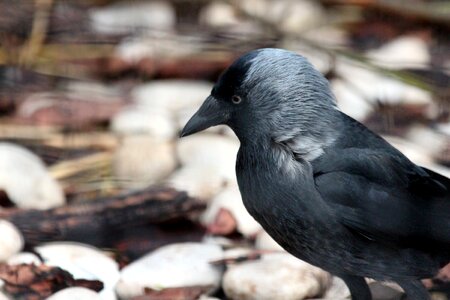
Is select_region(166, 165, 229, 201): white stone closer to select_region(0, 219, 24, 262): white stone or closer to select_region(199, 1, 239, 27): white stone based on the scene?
select_region(0, 219, 24, 262): white stone

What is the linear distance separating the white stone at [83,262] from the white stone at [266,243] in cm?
44

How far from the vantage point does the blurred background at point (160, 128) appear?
10.4ft

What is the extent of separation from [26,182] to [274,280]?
957 mm

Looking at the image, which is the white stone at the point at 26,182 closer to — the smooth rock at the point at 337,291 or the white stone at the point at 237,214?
the white stone at the point at 237,214

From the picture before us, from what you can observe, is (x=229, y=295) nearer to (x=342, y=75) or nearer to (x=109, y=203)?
(x=109, y=203)

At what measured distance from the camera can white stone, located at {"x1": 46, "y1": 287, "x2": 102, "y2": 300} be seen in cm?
291

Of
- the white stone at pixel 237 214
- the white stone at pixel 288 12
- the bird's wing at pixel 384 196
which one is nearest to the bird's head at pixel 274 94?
the bird's wing at pixel 384 196

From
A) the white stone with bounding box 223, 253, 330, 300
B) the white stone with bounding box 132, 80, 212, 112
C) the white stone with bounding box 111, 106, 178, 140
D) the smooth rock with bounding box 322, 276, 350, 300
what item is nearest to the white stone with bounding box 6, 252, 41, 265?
the white stone with bounding box 223, 253, 330, 300

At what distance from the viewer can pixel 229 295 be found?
3.13 metres

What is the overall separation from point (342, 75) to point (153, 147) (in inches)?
34.4

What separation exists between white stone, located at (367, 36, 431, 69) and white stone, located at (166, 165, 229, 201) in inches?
41.3

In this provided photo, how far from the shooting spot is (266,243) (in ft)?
11.2

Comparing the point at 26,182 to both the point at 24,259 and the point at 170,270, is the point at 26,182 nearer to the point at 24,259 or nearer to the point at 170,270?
the point at 24,259

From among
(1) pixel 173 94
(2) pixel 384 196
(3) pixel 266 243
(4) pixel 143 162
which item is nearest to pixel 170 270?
→ (3) pixel 266 243
